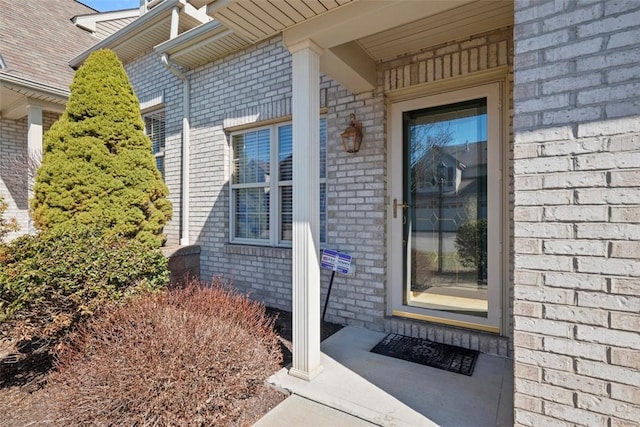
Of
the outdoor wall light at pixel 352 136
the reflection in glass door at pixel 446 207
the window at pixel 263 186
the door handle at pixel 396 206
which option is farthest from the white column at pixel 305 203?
the window at pixel 263 186

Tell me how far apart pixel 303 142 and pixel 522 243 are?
1.58 meters

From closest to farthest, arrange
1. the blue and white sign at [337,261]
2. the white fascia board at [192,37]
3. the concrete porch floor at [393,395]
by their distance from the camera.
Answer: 1. the concrete porch floor at [393,395]
2. the blue and white sign at [337,261]
3. the white fascia board at [192,37]

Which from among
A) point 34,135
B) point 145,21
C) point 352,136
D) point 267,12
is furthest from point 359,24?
point 34,135

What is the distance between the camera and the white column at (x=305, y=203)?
8.05 ft

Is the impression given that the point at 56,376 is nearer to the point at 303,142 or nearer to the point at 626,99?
the point at 303,142

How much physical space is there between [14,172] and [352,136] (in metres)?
7.47

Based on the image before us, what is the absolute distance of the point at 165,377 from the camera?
1842mm

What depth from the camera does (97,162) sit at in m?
4.00

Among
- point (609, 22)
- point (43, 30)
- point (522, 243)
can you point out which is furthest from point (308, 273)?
point (43, 30)

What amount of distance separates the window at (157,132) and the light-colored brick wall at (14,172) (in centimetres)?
271

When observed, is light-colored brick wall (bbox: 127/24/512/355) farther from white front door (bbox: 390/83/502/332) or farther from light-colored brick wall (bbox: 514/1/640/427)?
light-colored brick wall (bbox: 514/1/640/427)

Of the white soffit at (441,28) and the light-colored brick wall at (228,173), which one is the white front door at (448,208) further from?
the white soffit at (441,28)

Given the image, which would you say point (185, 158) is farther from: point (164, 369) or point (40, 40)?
point (40, 40)

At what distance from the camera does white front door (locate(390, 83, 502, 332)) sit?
2.98 m
